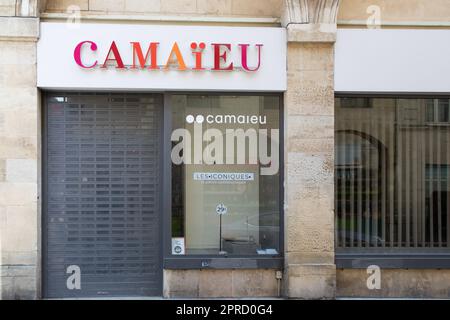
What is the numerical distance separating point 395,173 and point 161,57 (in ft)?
13.4

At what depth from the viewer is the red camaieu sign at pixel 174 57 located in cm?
855

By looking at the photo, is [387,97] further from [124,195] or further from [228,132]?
[124,195]

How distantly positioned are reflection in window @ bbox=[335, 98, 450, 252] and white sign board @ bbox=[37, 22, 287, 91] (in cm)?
151

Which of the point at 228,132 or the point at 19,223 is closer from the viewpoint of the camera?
the point at 19,223

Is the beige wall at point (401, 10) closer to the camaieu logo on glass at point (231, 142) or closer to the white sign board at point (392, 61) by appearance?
the white sign board at point (392, 61)

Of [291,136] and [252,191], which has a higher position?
[291,136]

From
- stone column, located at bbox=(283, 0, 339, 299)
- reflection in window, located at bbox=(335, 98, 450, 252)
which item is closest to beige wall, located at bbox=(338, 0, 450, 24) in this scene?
stone column, located at bbox=(283, 0, 339, 299)

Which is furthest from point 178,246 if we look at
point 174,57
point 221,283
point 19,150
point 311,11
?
point 311,11

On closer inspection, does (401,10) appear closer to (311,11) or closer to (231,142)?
(311,11)

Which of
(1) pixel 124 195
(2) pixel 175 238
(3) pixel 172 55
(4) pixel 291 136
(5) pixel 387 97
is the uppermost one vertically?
(3) pixel 172 55

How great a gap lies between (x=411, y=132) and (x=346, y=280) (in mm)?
2561

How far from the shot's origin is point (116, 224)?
29.2 feet

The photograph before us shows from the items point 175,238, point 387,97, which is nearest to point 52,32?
point 175,238

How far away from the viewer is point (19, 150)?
8484 millimetres
